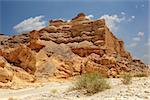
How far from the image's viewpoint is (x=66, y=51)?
57969mm

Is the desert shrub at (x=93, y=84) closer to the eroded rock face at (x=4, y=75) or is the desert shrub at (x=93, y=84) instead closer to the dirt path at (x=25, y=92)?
the dirt path at (x=25, y=92)

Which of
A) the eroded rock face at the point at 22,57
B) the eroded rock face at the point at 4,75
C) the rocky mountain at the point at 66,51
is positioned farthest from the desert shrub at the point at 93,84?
the eroded rock face at the point at 22,57

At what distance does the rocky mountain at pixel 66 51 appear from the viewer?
47.4 metres

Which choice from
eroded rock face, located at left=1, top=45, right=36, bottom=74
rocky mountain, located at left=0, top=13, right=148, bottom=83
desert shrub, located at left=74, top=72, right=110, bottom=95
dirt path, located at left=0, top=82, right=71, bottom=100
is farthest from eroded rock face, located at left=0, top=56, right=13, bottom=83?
desert shrub, located at left=74, top=72, right=110, bottom=95

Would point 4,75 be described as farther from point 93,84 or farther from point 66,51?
point 93,84

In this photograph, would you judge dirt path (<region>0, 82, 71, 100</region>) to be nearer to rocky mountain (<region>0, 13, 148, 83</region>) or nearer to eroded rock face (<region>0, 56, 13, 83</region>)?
eroded rock face (<region>0, 56, 13, 83</region>)

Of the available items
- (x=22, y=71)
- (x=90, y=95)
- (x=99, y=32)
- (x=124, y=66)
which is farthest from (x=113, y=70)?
(x=90, y=95)

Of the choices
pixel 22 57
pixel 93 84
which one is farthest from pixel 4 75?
pixel 93 84

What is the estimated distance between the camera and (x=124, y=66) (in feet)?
188

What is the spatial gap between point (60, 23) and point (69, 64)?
17585 mm

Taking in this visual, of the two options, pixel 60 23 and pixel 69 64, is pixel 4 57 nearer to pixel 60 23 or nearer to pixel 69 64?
pixel 69 64

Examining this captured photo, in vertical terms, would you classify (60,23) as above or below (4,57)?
above

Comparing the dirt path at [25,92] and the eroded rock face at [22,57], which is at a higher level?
the eroded rock face at [22,57]

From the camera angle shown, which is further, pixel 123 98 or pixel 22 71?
pixel 22 71
